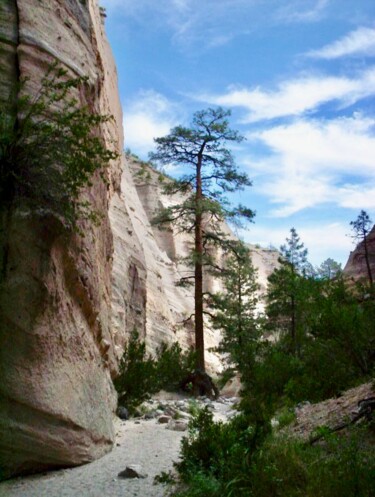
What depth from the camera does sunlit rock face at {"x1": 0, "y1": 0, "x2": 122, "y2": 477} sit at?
6391 millimetres

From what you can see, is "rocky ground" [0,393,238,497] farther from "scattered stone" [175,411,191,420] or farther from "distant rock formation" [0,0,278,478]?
"scattered stone" [175,411,191,420]

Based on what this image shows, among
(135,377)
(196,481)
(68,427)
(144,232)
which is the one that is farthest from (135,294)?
(196,481)

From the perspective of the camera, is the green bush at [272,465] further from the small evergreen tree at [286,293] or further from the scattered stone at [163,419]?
the small evergreen tree at [286,293]

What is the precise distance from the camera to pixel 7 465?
250 inches

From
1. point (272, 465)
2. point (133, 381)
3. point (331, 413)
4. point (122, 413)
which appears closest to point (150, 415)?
point (122, 413)

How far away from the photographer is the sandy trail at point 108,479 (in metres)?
5.97

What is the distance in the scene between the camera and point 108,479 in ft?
21.2

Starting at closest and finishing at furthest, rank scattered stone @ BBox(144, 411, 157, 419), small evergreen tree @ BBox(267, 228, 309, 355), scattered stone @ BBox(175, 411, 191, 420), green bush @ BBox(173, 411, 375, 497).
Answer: green bush @ BBox(173, 411, 375, 497) → scattered stone @ BBox(175, 411, 191, 420) → scattered stone @ BBox(144, 411, 157, 419) → small evergreen tree @ BBox(267, 228, 309, 355)

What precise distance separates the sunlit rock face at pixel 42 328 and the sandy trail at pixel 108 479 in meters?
0.21

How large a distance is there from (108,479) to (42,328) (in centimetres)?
218

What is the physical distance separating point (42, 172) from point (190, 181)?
14.0m

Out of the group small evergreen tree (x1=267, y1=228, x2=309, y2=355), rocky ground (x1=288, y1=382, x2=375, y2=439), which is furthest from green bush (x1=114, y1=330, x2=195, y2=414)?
small evergreen tree (x1=267, y1=228, x2=309, y2=355)

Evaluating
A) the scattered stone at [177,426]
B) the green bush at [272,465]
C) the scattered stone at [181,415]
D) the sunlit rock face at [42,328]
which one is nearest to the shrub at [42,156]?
the sunlit rock face at [42,328]

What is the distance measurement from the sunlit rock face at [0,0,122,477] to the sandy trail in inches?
8.1
